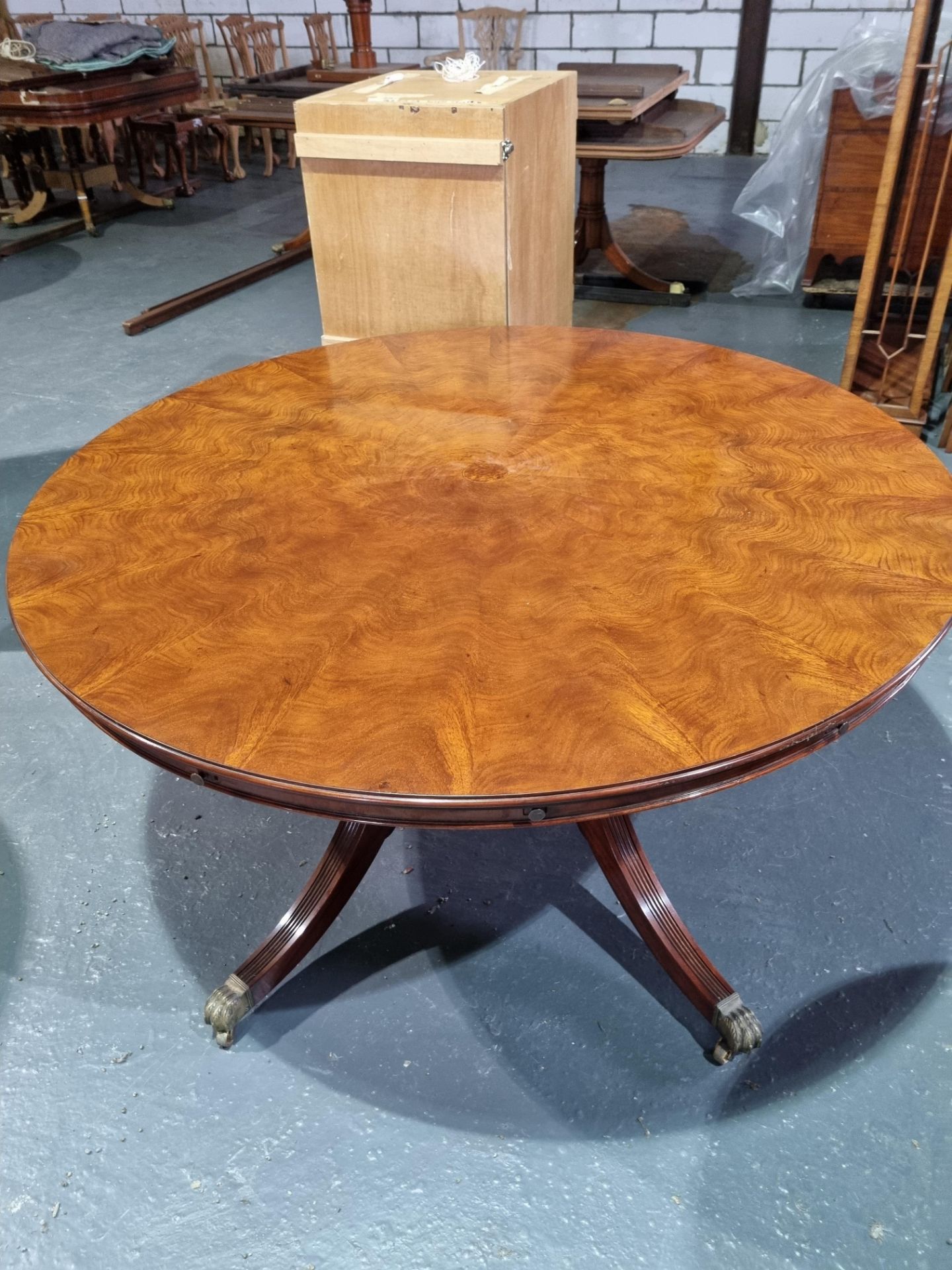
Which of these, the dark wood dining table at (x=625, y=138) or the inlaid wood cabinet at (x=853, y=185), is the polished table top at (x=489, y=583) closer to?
the dark wood dining table at (x=625, y=138)

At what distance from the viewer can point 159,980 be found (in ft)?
4.98

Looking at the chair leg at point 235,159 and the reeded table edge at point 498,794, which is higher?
the reeded table edge at point 498,794

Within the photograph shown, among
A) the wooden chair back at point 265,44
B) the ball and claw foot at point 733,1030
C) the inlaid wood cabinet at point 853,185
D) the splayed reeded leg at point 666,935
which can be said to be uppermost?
the wooden chair back at point 265,44

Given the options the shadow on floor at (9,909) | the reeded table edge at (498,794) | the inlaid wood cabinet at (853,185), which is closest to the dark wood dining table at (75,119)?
the inlaid wood cabinet at (853,185)

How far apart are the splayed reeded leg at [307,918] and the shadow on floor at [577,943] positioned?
61mm

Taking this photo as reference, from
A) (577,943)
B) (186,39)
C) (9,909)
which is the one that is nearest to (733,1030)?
(577,943)

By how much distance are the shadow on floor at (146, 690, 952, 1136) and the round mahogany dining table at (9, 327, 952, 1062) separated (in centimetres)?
9

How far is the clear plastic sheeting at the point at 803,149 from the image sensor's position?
3430 millimetres

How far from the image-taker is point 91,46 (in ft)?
16.2

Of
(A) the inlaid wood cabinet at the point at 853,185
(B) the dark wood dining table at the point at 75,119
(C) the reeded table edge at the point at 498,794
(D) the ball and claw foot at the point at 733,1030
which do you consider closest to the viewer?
(C) the reeded table edge at the point at 498,794

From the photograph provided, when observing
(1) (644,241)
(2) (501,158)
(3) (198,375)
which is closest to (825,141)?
(1) (644,241)

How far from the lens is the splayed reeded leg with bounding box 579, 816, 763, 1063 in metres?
1.36

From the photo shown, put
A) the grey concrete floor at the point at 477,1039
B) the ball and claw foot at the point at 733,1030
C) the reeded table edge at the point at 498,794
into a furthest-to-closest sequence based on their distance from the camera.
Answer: the ball and claw foot at the point at 733,1030 < the grey concrete floor at the point at 477,1039 < the reeded table edge at the point at 498,794

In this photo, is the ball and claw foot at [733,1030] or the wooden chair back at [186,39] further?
the wooden chair back at [186,39]
